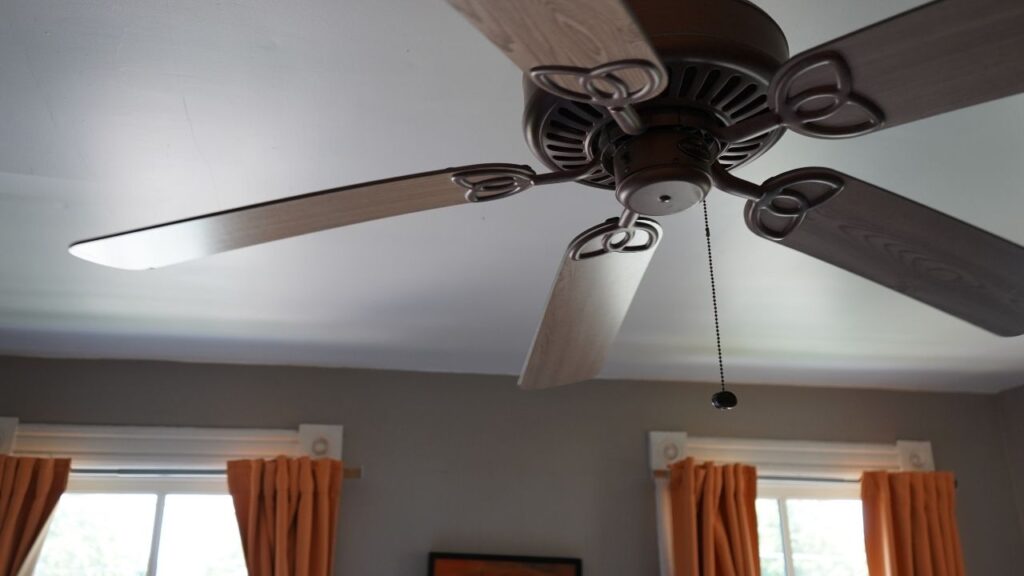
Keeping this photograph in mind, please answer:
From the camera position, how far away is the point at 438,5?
111 centimetres

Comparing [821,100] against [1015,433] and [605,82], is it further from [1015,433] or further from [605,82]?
[1015,433]

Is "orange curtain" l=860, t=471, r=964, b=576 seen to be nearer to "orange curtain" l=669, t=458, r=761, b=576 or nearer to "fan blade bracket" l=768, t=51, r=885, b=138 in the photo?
"orange curtain" l=669, t=458, r=761, b=576

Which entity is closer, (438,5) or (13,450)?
(438,5)

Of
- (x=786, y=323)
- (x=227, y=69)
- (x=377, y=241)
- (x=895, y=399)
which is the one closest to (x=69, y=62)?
(x=227, y=69)

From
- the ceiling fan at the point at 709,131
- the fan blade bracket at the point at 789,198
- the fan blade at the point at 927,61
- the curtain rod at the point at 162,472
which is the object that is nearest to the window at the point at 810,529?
the curtain rod at the point at 162,472

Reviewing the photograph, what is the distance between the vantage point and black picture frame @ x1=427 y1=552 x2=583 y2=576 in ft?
8.29

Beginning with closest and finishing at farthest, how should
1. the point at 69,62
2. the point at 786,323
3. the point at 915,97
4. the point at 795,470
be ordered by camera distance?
the point at 915,97
the point at 69,62
the point at 786,323
the point at 795,470

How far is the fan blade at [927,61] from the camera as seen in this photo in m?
0.66

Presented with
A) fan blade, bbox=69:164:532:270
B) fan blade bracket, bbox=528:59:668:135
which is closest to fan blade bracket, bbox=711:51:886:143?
fan blade bracket, bbox=528:59:668:135

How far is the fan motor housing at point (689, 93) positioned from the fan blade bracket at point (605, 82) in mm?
41

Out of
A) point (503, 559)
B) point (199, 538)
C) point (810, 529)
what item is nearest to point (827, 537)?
point (810, 529)

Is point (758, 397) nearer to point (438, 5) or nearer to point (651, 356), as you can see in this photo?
point (651, 356)

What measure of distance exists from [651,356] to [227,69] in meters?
1.71

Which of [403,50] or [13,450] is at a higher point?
[403,50]
